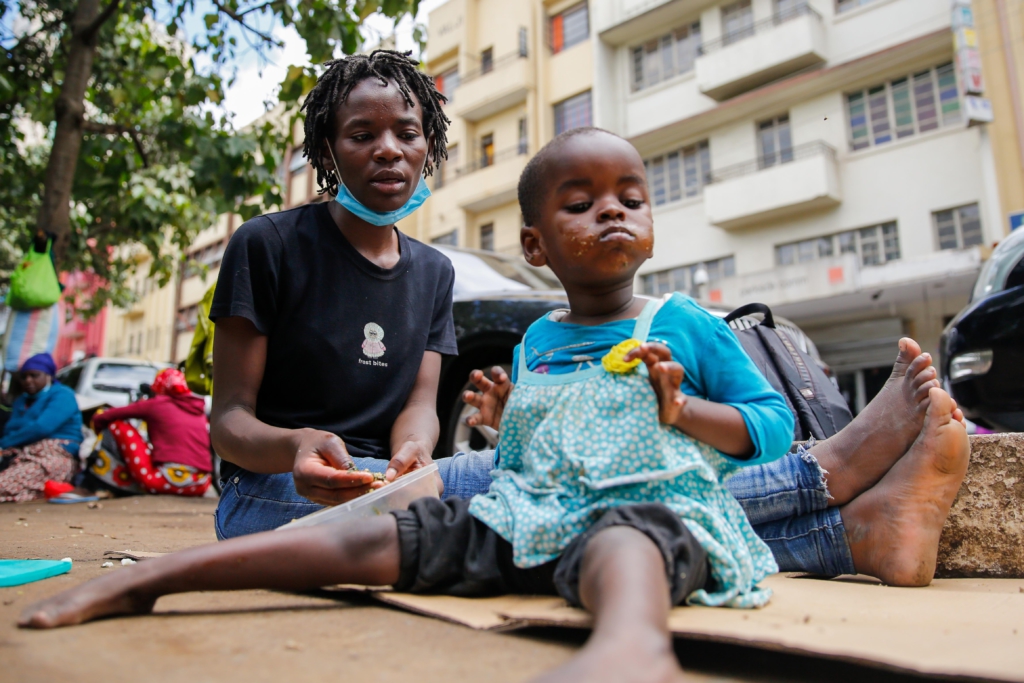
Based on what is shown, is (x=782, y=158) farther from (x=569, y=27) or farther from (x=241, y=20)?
(x=241, y=20)

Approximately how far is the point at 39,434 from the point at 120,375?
538 centimetres

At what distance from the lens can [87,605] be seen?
1436 millimetres

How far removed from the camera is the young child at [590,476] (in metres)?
1.50

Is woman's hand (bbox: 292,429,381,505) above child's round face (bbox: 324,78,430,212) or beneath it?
beneath

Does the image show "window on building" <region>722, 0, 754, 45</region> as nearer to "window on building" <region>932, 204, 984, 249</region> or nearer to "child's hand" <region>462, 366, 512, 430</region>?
"window on building" <region>932, 204, 984, 249</region>

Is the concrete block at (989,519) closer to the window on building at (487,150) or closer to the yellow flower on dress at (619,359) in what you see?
the yellow flower on dress at (619,359)

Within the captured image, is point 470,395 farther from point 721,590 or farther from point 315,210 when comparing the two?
point 315,210

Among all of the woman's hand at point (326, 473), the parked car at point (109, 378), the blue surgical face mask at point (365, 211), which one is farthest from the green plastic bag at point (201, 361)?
the parked car at point (109, 378)

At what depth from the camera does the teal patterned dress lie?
1.60 m

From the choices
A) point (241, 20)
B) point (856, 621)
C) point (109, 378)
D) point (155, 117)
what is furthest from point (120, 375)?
point (856, 621)

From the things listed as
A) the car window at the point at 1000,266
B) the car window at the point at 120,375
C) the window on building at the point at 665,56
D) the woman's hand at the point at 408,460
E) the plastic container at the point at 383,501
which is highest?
the window on building at the point at 665,56

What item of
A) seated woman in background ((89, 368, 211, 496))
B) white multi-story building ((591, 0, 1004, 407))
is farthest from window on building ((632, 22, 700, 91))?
seated woman in background ((89, 368, 211, 496))

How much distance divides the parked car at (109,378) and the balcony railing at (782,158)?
13.1 metres

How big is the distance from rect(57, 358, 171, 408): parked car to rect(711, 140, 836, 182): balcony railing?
43.0 feet
